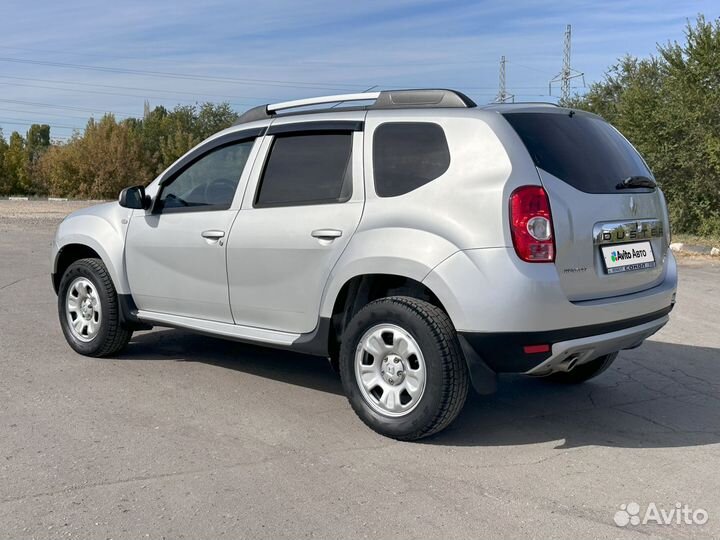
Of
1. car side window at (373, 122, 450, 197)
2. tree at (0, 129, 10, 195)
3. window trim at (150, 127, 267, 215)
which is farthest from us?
tree at (0, 129, 10, 195)

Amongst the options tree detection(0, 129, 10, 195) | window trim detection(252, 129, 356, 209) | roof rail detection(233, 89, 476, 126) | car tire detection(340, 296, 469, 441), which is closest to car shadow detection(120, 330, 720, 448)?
car tire detection(340, 296, 469, 441)

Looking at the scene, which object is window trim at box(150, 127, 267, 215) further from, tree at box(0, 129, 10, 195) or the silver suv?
tree at box(0, 129, 10, 195)

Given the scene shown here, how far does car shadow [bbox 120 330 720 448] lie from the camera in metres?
4.75

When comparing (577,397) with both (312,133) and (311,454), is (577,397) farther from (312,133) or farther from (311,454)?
(312,133)

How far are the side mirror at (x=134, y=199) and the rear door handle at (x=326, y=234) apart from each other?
5.71 ft

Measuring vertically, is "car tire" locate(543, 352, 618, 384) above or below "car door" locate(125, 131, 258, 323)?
below

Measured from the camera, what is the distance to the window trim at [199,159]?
220 inches

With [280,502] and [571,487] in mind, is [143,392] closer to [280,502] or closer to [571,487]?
[280,502]

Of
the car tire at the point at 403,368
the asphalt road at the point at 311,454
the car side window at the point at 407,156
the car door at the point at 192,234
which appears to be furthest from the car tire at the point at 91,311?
the car side window at the point at 407,156

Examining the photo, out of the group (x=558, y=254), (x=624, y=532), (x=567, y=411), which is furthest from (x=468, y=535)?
(x=567, y=411)

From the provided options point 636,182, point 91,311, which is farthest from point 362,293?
point 91,311

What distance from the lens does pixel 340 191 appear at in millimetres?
4930

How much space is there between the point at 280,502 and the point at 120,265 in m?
3.09

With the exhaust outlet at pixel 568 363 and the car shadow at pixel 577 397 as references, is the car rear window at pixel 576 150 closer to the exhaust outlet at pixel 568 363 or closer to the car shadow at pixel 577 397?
the exhaust outlet at pixel 568 363
